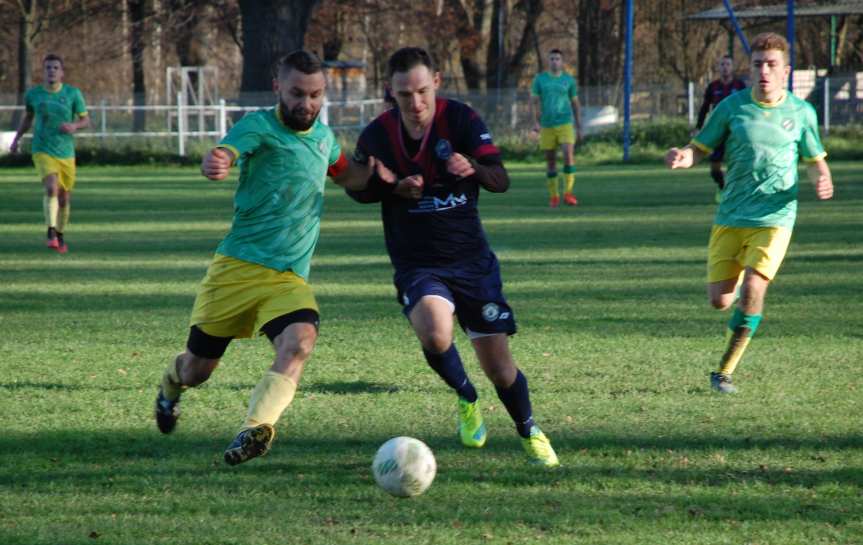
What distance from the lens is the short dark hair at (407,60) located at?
18.8 feet

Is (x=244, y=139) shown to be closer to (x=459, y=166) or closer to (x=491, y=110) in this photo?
(x=459, y=166)

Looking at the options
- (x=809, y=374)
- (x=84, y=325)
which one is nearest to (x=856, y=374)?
(x=809, y=374)

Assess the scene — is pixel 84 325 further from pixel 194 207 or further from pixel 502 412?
pixel 194 207

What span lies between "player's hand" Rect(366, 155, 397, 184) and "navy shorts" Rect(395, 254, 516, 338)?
0.46 meters

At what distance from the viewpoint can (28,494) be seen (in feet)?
17.6

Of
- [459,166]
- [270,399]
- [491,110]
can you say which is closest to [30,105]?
[459,166]

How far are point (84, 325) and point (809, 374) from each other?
5.38m

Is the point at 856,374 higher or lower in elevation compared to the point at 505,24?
lower

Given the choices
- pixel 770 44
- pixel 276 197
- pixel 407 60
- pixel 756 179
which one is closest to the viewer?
pixel 407 60

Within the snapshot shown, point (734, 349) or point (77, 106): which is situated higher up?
point (77, 106)

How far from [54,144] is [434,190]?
1054 cm

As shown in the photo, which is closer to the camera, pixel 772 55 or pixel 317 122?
pixel 317 122

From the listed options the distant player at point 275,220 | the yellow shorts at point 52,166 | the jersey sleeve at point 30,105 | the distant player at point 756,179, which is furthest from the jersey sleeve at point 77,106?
the distant player at point 275,220

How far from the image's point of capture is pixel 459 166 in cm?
568
